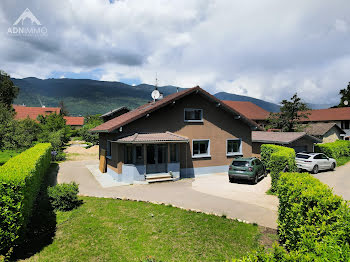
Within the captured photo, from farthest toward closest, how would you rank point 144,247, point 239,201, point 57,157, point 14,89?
point 14,89
point 57,157
point 239,201
point 144,247

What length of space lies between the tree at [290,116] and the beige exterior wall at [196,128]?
1481cm

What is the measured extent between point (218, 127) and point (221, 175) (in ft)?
13.8

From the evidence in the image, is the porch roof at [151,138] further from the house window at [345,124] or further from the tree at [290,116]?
the house window at [345,124]

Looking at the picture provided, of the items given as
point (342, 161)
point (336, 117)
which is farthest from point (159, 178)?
point (336, 117)

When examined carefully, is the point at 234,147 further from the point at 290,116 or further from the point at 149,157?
the point at 290,116

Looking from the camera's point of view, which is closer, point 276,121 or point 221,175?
point 221,175

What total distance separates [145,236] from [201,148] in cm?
1205

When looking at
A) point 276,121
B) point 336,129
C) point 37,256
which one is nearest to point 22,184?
point 37,256

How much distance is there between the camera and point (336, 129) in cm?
3866

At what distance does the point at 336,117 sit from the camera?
158 ft

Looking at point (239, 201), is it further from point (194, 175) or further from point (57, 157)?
point (57, 157)

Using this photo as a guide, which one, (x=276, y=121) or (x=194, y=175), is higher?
(x=276, y=121)

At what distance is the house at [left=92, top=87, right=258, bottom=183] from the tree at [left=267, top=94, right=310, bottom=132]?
47.6ft

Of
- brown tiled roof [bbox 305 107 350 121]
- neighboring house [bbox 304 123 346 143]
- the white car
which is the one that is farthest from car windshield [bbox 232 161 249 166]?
brown tiled roof [bbox 305 107 350 121]
